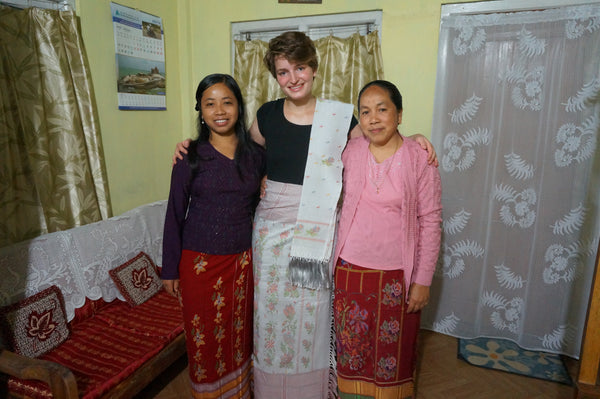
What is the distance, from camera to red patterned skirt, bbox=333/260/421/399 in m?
1.39

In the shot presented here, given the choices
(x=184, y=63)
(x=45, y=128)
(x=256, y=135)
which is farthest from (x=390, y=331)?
(x=184, y=63)

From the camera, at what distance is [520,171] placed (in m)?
2.28

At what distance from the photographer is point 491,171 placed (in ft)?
7.66

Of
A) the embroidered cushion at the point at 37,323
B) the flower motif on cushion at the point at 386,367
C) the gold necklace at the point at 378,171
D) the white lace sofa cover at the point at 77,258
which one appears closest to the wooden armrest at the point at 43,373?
the embroidered cushion at the point at 37,323

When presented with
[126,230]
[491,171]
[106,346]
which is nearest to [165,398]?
[106,346]

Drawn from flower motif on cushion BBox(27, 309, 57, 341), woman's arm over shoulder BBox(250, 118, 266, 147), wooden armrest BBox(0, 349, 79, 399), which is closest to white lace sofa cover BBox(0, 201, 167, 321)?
flower motif on cushion BBox(27, 309, 57, 341)

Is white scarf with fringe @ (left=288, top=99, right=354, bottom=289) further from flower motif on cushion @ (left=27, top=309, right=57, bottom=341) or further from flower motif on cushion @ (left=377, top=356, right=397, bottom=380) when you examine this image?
flower motif on cushion @ (left=27, top=309, right=57, bottom=341)

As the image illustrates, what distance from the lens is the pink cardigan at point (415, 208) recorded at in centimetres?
135

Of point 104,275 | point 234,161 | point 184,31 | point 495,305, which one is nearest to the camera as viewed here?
point 234,161

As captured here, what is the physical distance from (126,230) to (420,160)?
169 cm

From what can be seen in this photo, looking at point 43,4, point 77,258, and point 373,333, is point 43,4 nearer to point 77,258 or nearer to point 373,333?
point 77,258

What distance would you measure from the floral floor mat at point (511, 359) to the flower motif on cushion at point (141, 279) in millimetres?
1905

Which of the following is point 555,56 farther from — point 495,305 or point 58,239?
point 58,239

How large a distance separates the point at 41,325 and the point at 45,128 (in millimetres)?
934
